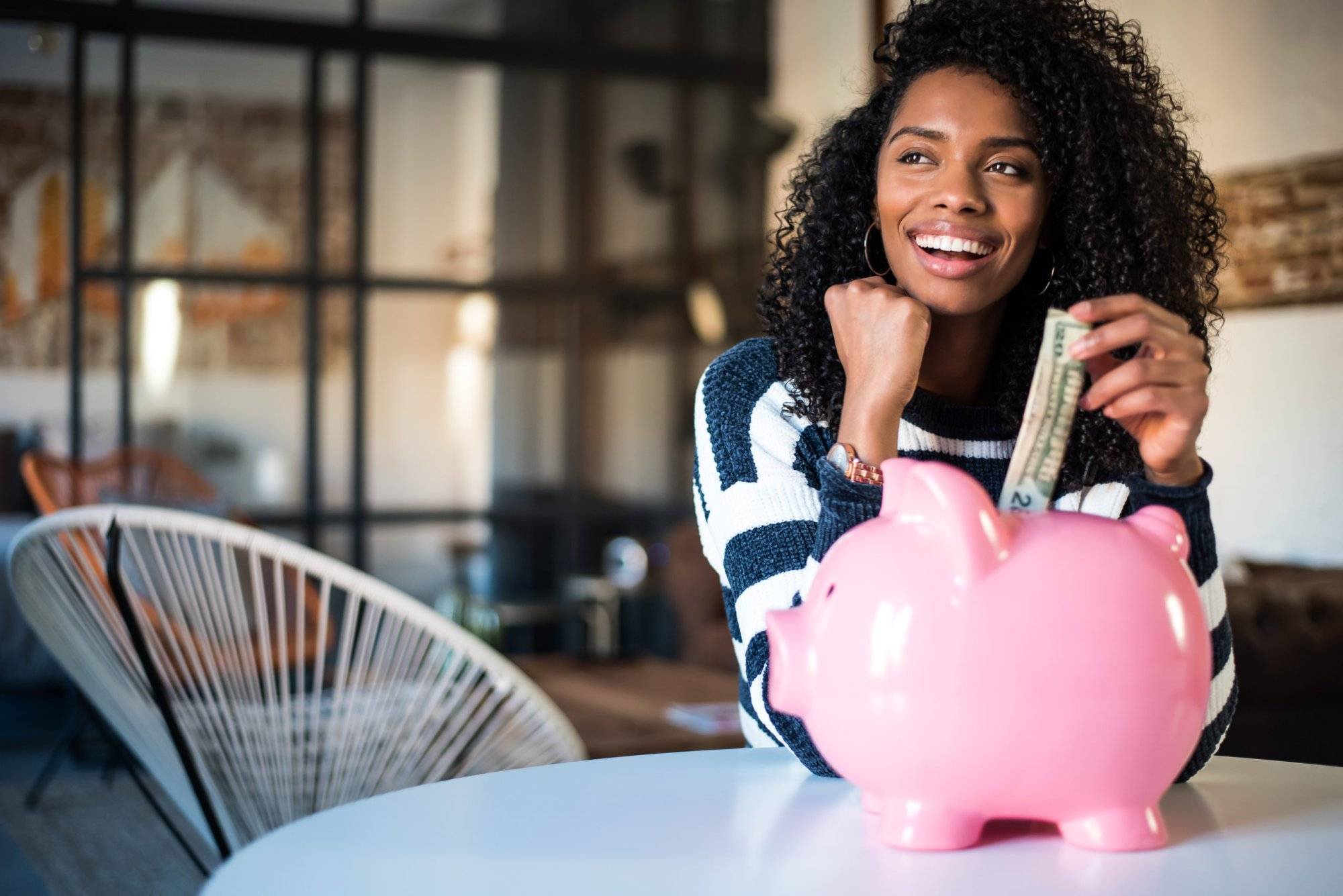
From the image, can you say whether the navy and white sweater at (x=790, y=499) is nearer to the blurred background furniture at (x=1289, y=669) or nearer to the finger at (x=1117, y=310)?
the finger at (x=1117, y=310)

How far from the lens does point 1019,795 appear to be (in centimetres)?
72

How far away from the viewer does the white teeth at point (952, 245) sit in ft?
3.68

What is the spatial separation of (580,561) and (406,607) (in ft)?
13.7

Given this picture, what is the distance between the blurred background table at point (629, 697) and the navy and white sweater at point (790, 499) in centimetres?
102

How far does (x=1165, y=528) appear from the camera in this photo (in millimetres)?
753

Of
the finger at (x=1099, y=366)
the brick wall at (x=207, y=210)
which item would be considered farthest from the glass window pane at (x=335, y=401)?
the finger at (x=1099, y=366)

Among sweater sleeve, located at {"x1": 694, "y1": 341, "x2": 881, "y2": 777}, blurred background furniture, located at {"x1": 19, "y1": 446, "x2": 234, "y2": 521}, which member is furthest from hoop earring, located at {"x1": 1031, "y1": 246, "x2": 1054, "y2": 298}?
blurred background furniture, located at {"x1": 19, "y1": 446, "x2": 234, "y2": 521}

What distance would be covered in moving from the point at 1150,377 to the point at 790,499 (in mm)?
329

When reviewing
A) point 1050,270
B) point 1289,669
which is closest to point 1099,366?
point 1050,270

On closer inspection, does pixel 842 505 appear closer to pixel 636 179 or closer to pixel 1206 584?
pixel 1206 584

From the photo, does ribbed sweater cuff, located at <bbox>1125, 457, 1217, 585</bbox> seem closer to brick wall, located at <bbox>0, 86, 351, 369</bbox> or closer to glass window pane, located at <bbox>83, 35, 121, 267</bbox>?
brick wall, located at <bbox>0, 86, 351, 369</bbox>

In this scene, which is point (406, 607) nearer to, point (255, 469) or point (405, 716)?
point (405, 716)

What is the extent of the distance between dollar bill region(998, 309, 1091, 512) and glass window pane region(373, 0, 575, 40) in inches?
201

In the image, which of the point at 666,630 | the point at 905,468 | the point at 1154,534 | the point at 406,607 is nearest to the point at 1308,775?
the point at 1154,534
